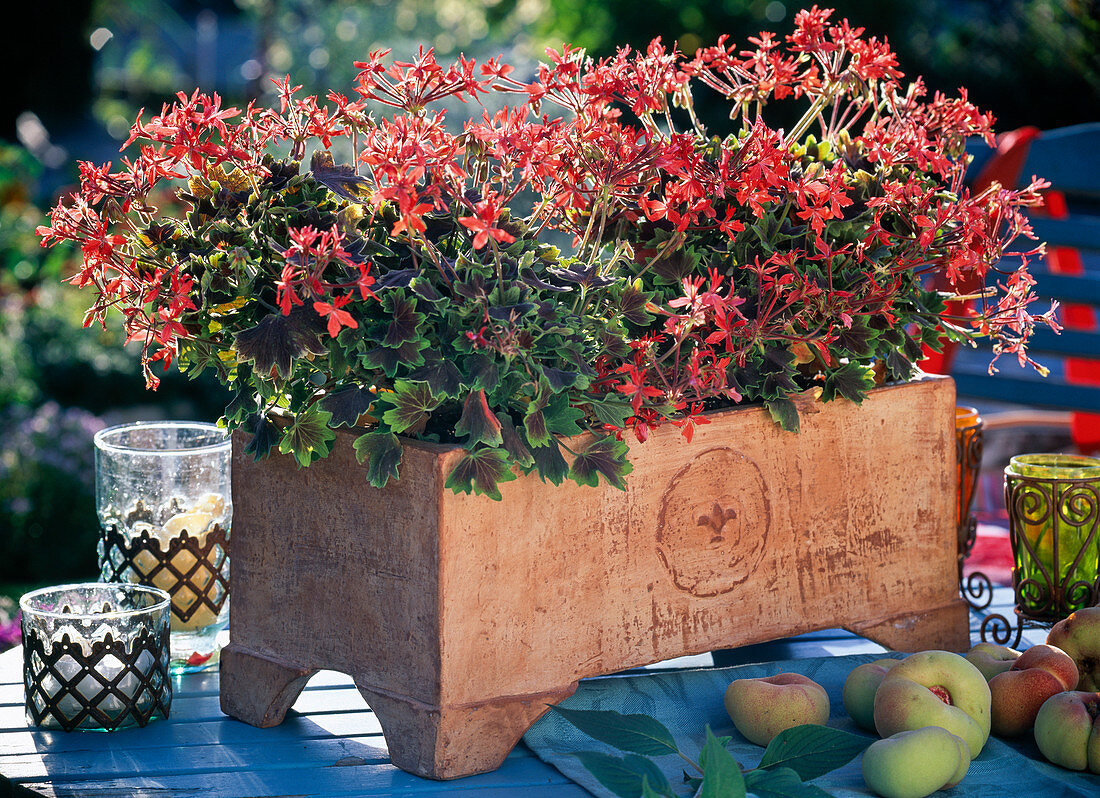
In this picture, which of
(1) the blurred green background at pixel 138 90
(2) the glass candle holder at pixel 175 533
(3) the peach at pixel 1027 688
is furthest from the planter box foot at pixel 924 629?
(1) the blurred green background at pixel 138 90

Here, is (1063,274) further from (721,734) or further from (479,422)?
(479,422)

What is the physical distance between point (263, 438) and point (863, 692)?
0.68m

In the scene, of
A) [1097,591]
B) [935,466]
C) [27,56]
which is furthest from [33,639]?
[27,56]

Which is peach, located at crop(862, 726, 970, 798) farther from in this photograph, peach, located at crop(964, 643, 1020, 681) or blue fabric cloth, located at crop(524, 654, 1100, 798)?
peach, located at crop(964, 643, 1020, 681)

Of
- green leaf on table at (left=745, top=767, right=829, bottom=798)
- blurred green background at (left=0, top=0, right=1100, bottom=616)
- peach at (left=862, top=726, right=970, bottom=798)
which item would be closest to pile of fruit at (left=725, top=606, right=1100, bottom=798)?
peach at (left=862, top=726, right=970, bottom=798)

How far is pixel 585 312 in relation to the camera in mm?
1217

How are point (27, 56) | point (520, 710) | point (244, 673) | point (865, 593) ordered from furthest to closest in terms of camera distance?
1. point (27, 56)
2. point (865, 593)
3. point (244, 673)
4. point (520, 710)

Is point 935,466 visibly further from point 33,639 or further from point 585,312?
point 33,639

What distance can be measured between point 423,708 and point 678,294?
1.66ft

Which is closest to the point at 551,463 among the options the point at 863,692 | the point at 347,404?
the point at 347,404

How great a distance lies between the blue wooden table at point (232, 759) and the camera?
1178 mm

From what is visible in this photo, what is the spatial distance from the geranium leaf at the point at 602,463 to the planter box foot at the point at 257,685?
0.37 metres

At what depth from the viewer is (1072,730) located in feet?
3.89

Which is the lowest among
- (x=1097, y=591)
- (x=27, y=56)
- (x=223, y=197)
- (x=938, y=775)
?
(x=938, y=775)
